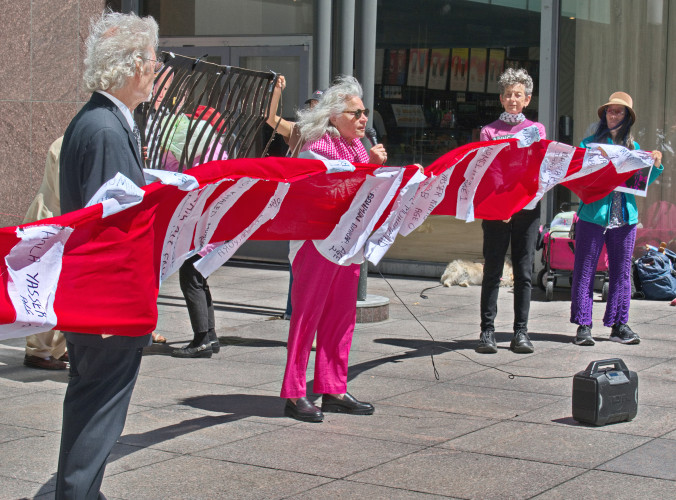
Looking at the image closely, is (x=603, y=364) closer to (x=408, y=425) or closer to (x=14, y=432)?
(x=408, y=425)

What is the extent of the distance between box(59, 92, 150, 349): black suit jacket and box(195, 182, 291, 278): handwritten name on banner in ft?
3.69

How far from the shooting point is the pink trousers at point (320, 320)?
5.93 meters

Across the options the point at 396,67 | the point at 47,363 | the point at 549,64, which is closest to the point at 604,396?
the point at 47,363

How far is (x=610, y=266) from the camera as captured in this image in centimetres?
841

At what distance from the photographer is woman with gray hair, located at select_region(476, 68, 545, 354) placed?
25.9ft

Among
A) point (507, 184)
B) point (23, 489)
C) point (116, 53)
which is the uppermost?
point (116, 53)

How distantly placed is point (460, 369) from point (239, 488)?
2954mm

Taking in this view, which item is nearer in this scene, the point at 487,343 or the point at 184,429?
the point at 184,429

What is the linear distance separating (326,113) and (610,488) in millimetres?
2682

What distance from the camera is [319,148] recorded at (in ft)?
19.8

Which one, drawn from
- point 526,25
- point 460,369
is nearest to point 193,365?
point 460,369

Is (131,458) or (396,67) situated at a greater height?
(396,67)

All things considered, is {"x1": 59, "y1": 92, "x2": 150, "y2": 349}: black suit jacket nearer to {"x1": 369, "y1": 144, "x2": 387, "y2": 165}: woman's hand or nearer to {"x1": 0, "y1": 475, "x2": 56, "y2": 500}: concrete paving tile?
{"x1": 0, "y1": 475, "x2": 56, "y2": 500}: concrete paving tile

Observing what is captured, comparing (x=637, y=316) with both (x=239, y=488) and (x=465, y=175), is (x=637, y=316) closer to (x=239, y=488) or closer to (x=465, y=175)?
(x=465, y=175)
